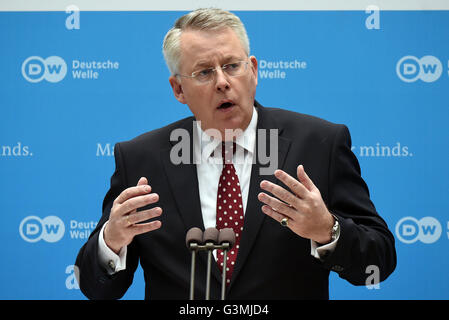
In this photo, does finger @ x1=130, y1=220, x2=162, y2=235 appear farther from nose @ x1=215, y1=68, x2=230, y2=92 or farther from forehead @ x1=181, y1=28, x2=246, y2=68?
forehead @ x1=181, y1=28, x2=246, y2=68

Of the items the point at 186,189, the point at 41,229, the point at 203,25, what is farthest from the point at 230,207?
the point at 41,229

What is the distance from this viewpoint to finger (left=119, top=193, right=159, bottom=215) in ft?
5.94

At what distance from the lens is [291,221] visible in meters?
1.80

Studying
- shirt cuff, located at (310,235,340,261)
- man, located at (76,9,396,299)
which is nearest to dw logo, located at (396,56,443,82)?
man, located at (76,9,396,299)

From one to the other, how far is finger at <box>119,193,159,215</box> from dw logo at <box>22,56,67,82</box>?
7.33ft

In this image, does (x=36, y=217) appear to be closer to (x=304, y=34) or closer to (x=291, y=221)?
(x=304, y=34)

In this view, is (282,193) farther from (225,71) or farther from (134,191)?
(225,71)

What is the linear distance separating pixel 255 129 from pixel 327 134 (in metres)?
0.32

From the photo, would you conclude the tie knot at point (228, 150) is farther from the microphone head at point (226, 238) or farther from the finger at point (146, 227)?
the microphone head at point (226, 238)

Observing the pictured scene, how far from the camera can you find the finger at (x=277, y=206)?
1.78m

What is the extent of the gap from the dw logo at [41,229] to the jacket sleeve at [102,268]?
1.50 metres

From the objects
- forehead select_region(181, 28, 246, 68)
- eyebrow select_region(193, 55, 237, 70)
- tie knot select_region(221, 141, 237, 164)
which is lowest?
tie knot select_region(221, 141, 237, 164)

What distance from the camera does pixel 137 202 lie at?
5.98 feet
